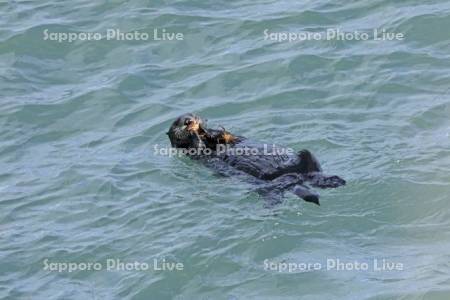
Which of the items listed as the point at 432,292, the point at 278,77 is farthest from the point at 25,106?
the point at 432,292

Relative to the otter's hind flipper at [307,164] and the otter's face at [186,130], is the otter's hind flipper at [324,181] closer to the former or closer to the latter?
the otter's hind flipper at [307,164]

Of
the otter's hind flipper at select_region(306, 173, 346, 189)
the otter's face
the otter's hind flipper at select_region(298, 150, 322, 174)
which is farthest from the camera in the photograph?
the otter's face

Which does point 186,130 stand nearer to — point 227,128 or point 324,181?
point 227,128

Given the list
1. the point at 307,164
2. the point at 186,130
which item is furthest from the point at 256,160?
the point at 186,130

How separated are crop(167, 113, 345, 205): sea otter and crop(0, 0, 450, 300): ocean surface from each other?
152 millimetres

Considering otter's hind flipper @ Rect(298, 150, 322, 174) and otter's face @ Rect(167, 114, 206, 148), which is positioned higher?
otter's face @ Rect(167, 114, 206, 148)

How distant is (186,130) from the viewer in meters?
11.1

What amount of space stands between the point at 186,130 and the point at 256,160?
1.02 meters

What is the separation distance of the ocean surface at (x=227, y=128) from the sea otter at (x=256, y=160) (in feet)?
0.50

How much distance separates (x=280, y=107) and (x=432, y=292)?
428cm

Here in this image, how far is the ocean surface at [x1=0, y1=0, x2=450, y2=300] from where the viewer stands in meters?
9.42

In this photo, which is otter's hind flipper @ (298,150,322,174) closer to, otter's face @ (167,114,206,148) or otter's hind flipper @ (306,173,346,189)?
otter's hind flipper @ (306,173,346,189)

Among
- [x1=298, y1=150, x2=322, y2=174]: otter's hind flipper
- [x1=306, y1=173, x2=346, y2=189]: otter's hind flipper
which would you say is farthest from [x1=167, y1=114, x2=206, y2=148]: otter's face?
[x1=306, y1=173, x2=346, y2=189]: otter's hind flipper

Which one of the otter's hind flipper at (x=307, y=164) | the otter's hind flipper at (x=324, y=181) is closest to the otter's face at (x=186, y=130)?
the otter's hind flipper at (x=307, y=164)
